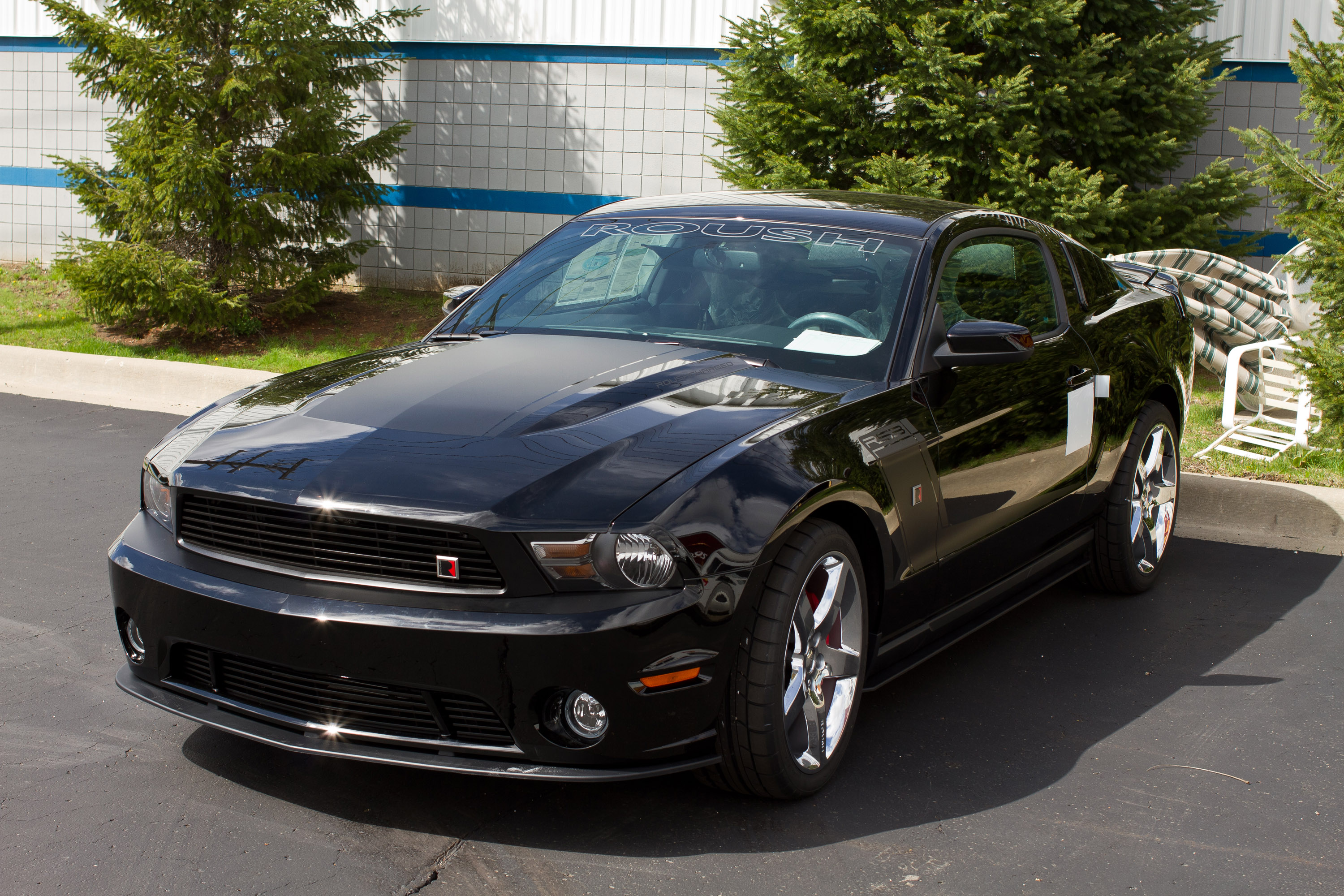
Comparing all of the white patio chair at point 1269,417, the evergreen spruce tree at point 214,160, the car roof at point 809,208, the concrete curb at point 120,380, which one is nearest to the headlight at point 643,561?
the car roof at point 809,208

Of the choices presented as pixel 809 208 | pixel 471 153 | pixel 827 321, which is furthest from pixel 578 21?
pixel 827 321

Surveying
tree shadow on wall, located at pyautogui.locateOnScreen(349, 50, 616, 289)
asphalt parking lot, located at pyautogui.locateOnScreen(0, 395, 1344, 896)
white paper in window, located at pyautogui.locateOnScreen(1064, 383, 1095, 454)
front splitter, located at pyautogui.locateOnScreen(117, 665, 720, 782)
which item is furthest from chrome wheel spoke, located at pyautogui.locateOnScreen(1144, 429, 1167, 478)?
tree shadow on wall, located at pyautogui.locateOnScreen(349, 50, 616, 289)

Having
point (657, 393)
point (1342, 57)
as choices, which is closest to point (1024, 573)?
point (657, 393)

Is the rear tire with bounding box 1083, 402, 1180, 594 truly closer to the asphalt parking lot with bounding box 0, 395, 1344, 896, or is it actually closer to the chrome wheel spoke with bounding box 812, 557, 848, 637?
the asphalt parking lot with bounding box 0, 395, 1344, 896

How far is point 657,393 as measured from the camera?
3.25m

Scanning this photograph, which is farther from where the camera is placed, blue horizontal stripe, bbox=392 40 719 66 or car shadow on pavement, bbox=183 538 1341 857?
blue horizontal stripe, bbox=392 40 719 66

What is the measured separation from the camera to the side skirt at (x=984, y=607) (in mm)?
3459

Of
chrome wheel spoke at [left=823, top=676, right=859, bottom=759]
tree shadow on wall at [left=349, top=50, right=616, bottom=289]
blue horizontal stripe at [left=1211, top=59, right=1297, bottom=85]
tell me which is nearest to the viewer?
chrome wheel spoke at [left=823, top=676, right=859, bottom=759]

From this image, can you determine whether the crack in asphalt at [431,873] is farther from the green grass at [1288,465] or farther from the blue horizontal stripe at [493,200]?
the blue horizontal stripe at [493,200]

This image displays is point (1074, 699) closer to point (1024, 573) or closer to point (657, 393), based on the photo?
point (1024, 573)

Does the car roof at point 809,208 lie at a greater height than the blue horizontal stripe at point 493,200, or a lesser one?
lesser

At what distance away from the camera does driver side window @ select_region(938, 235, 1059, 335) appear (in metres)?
4.02

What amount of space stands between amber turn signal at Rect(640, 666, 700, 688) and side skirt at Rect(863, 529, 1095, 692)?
80 cm

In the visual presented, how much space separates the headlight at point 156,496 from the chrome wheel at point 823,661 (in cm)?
164
